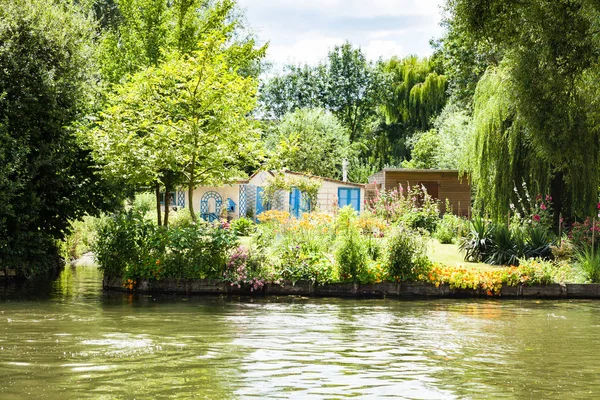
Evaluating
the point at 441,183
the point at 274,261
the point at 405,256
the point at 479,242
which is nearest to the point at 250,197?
the point at 441,183

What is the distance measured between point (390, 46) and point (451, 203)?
83.3 ft

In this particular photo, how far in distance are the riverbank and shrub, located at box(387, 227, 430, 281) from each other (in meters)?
0.20

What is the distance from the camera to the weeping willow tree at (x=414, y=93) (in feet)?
162

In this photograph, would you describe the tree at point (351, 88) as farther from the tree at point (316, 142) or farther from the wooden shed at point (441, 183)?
the wooden shed at point (441, 183)

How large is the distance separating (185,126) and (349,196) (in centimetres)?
2058

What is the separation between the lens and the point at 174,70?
57.1 ft

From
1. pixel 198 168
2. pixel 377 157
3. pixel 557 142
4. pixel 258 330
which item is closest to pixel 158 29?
pixel 198 168

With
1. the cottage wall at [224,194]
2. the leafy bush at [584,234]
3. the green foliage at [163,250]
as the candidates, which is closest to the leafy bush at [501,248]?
the leafy bush at [584,234]

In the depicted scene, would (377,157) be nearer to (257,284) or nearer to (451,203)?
(451,203)

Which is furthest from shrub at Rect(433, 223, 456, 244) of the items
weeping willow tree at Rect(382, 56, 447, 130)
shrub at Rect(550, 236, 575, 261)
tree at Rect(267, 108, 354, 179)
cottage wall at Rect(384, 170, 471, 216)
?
weeping willow tree at Rect(382, 56, 447, 130)

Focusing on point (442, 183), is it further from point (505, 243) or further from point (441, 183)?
point (505, 243)

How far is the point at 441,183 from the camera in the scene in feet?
114

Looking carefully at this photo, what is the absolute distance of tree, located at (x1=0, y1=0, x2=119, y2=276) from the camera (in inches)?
658

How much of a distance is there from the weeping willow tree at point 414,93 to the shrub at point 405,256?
1352 inches
